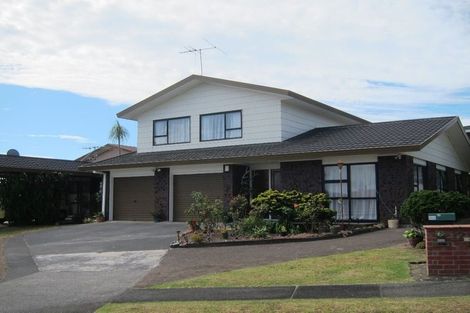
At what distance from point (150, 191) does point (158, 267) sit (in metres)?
13.7

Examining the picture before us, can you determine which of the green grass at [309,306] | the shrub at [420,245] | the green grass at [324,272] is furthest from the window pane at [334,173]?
the green grass at [309,306]

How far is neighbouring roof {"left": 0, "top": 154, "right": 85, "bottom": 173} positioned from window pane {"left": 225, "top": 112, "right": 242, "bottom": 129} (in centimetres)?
1021

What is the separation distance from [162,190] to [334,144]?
8.59m

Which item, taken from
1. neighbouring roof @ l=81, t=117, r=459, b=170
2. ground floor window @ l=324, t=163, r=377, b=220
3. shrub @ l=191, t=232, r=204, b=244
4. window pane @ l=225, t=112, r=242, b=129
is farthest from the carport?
ground floor window @ l=324, t=163, r=377, b=220

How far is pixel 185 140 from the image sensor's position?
85.3 feet

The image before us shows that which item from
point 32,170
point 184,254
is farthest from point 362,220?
point 32,170

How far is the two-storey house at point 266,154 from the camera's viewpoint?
19672 millimetres

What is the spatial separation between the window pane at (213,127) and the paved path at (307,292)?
51.1 ft

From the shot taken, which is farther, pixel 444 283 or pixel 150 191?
pixel 150 191

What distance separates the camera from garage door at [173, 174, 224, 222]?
77.8 ft

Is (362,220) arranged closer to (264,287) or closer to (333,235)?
(333,235)

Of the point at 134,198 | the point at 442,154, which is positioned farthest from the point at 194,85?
the point at 442,154

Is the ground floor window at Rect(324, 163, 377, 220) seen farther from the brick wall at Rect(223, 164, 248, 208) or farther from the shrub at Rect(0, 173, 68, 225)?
the shrub at Rect(0, 173, 68, 225)

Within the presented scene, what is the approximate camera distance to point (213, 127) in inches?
990
